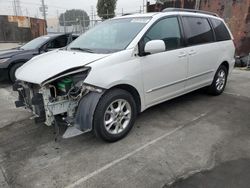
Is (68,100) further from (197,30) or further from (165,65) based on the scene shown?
(197,30)

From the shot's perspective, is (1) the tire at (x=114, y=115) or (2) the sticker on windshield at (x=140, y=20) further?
(2) the sticker on windshield at (x=140, y=20)

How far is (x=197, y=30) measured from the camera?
444 centimetres

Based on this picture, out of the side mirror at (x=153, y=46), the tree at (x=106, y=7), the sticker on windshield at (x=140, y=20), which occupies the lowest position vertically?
the side mirror at (x=153, y=46)

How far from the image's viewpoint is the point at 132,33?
3.55 m

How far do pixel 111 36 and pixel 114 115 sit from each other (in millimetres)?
1339

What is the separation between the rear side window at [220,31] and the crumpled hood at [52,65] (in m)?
2.95

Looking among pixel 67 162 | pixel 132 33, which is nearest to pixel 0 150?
pixel 67 162

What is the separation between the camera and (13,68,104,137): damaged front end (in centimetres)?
292

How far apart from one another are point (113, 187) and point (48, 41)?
604 centimetres

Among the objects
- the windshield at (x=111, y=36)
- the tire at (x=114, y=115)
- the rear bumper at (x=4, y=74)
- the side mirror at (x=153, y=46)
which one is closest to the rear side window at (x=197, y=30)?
the windshield at (x=111, y=36)

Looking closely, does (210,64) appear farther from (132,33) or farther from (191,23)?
(132,33)

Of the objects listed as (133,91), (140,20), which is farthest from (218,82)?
(133,91)

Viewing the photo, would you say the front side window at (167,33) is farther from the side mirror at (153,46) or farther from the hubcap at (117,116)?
the hubcap at (117,116)

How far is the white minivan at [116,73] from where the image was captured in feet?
9.74
